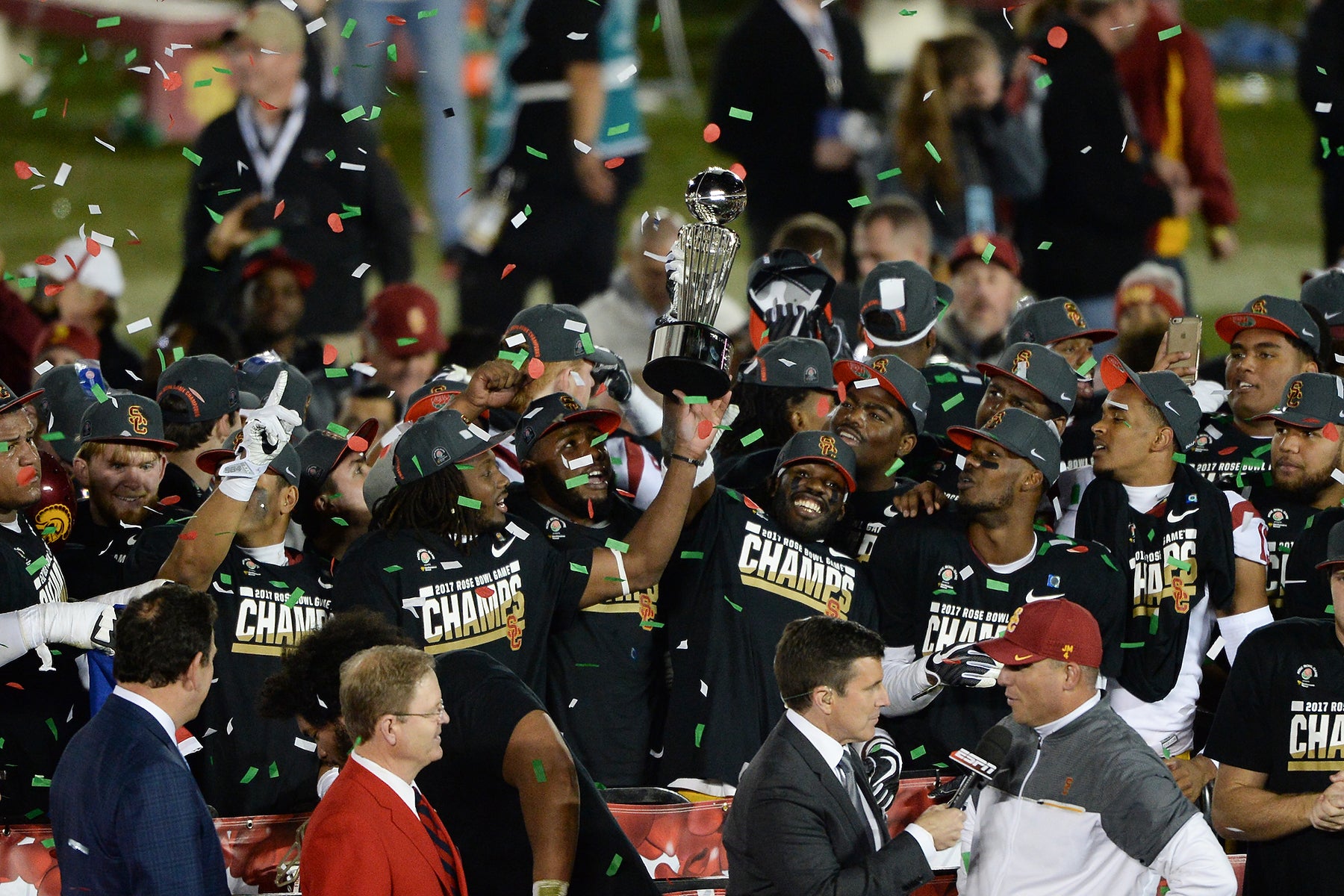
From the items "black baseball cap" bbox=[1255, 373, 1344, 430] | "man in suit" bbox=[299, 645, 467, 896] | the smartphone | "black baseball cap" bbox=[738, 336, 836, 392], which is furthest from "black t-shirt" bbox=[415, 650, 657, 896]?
the smartphone

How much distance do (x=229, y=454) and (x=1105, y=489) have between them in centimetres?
304

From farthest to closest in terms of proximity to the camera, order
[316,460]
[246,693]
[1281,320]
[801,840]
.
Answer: [1281,320]
[316,460]
[246,693]
[801,840]

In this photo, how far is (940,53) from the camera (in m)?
11.2

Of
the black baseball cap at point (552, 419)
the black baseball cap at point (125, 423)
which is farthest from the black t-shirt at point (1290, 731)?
the black baseball cap at point (125, 423)

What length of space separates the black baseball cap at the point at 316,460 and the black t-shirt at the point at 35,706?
87 centimetres

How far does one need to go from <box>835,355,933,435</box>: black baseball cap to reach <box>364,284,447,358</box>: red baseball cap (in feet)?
9.69

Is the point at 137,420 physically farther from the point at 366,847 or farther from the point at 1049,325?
the point at 1049,325

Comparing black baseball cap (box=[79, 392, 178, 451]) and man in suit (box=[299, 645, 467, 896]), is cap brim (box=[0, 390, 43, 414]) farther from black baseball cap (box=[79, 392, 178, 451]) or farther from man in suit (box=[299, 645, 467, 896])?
man in suit (box=[299, 645, 467, 896])

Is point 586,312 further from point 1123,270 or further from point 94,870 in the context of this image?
point 94,870

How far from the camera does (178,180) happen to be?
22.2 meters

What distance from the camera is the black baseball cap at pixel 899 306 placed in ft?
25.9

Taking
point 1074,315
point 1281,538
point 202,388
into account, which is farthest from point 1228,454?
point 202,388

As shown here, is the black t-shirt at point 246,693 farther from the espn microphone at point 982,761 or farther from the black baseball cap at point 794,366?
the espn microphone at point 982,761

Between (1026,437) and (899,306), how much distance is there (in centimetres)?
141
